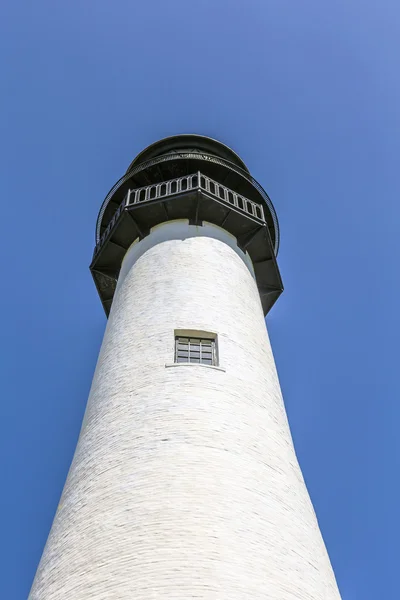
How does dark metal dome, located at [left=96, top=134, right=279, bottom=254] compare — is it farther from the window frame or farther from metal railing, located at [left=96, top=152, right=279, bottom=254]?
the window frame

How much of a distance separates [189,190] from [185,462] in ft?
34.3

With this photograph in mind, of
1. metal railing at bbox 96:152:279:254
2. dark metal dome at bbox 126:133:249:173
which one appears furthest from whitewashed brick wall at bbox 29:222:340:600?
dark metal dome at bbox 126:133:249:173

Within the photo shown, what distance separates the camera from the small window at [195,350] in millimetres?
11719

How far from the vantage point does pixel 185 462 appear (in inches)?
346

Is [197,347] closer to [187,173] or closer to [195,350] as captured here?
[195,350]

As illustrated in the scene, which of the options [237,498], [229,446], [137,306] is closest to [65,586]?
[237,498]

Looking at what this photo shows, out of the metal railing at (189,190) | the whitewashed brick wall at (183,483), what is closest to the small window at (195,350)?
the whitewashed brick wall at (183,483)

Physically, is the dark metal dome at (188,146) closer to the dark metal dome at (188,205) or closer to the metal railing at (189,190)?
the dark metal dome at (188,205)

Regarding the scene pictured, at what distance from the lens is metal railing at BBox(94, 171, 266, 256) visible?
1777cm

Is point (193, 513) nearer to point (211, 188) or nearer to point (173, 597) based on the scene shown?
point (173, 597)

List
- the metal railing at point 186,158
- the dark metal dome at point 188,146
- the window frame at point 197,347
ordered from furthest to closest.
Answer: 1. the dark metal dome at point 188,146
2. the metal railing at point 186,158
3. the window frame at point 197,347

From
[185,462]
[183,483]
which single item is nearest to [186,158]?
[185,462]

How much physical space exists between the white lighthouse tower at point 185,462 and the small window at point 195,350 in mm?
37

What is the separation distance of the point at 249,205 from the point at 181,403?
10.5m
